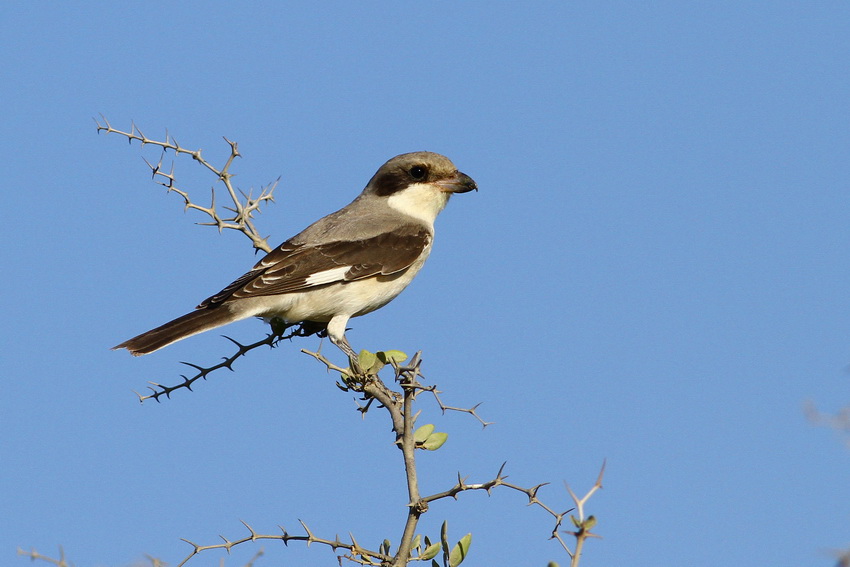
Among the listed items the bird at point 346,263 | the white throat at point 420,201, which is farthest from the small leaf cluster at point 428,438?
the white throat at point 420,201

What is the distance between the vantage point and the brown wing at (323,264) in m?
5.42

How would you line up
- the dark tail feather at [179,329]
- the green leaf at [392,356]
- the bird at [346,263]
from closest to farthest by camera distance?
the green leaf at [392,356] → the dark tail feather at [179,329] → the bird at [346,263]

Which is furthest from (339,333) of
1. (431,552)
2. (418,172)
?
(431,552)

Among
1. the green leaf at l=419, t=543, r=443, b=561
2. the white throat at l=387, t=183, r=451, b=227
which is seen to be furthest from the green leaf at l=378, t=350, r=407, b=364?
the white throat at l=387, t=183, r=451, b=227

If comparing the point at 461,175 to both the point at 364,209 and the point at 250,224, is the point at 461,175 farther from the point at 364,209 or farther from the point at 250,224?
the point at 250,224

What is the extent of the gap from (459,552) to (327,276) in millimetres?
3185

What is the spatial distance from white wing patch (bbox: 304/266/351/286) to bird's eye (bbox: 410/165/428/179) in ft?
3.73

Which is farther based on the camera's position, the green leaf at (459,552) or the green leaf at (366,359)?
the green leaf at (366,359)

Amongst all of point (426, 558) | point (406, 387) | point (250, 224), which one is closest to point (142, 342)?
point (250, 224)

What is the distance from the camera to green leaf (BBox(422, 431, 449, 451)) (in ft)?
9.92

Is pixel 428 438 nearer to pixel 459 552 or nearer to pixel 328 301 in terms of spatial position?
pixel 459 552

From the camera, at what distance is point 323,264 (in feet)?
18.6

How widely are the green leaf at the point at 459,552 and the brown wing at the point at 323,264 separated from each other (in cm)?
305

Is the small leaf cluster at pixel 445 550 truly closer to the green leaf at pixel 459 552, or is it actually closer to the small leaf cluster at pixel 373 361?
the green leaf at pixel 459 552
